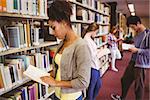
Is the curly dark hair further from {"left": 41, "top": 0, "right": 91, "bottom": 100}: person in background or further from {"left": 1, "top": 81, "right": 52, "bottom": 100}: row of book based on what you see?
{"left": 1, "top": 81, "right": 52, "bottom": 100}: row of book

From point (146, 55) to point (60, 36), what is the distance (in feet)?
6.41

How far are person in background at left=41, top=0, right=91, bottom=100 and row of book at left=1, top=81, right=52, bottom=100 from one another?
0.56 m

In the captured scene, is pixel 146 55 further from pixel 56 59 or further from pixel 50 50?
pixel 56 59

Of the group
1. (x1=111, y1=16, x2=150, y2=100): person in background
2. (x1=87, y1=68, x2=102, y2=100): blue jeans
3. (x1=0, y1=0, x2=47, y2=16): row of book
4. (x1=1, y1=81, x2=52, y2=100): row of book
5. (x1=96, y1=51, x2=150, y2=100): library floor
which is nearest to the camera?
(x1=0, y1=0, x2=47, y2=16): row of book

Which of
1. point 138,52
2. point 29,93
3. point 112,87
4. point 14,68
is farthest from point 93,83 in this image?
point 112,87

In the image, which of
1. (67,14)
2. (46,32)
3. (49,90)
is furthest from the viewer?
(46,32)

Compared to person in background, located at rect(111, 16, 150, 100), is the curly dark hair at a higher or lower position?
higher

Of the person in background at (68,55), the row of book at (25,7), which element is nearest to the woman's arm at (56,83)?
the person in background at (68,55)

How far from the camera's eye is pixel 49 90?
109 inches

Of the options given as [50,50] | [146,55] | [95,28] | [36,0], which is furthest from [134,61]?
[36,0]

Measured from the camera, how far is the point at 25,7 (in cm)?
206

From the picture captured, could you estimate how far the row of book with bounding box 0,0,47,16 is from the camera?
1.78 meters

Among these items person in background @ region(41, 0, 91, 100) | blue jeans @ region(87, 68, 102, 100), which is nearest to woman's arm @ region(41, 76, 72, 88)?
person in background @ region(41, 0, 91, 100)

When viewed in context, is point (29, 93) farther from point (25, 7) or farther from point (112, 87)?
point (112, 87)
